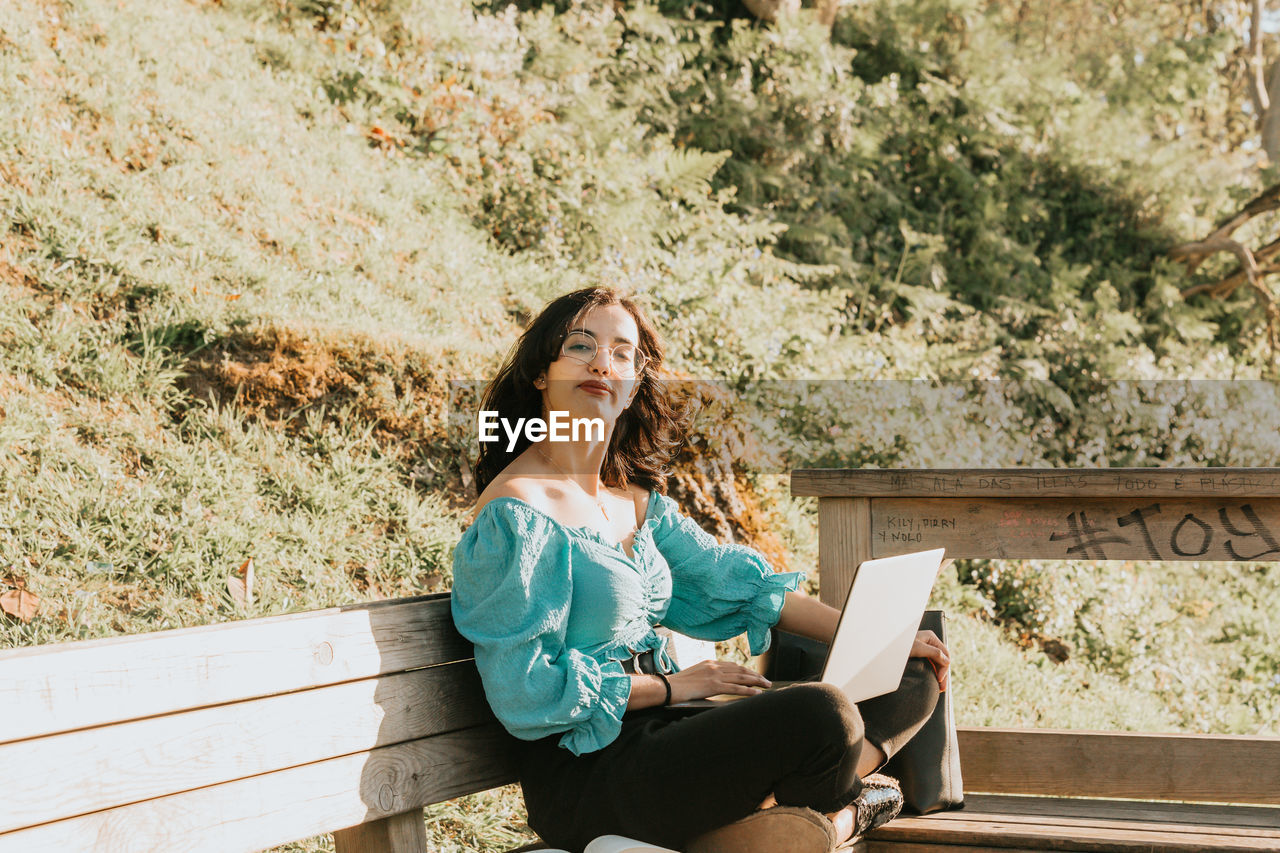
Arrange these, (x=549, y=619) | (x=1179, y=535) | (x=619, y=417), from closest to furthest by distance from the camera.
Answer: (x=549, y=619) → (x=619, y=417) → (x=1179, y=535)

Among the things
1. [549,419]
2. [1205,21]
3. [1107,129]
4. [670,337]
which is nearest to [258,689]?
[549,419]

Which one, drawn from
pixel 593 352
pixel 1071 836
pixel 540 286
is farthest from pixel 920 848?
pixel 540 286

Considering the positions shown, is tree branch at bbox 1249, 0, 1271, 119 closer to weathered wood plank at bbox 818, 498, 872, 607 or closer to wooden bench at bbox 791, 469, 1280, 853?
wooden bench at bbox 791, 469, 1280, 853

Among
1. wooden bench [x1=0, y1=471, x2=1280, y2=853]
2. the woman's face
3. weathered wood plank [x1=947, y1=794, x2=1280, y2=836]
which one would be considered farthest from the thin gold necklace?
weathered wood plank [x1=947, y1=794, x2=1280, y2=836]

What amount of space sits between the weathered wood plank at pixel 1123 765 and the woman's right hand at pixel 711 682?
126 cm

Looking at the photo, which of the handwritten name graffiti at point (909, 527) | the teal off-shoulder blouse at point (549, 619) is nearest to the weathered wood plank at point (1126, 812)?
the handwritten name graffiti at point (909, 527)

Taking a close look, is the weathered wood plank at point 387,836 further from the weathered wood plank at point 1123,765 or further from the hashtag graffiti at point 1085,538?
the hashtag graffiti at point 1085,538

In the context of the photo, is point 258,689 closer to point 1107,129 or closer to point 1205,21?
point 1107,129

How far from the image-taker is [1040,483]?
3.18m

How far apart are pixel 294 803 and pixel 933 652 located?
1.51 m

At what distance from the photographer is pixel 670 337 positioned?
6.11 metres

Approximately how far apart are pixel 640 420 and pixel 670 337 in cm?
318

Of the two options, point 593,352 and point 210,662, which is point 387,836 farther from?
point 593,352

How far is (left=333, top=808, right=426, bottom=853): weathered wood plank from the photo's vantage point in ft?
7.04
